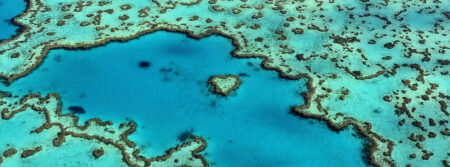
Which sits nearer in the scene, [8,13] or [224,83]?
[224,83]

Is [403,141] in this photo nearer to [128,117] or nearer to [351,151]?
[351,151]

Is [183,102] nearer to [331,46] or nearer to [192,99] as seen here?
[192,99]

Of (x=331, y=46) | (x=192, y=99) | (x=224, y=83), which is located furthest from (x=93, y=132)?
(x=331, y=46)

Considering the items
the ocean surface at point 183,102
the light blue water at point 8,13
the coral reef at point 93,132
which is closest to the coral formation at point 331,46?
the coral reef at point 93,132

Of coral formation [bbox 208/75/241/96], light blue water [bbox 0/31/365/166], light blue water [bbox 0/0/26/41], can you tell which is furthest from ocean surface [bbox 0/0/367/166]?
coral formation [bbox 208/75/241/96]

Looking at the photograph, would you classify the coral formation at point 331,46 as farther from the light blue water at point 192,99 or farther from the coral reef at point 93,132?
the light blue water at point 192,99

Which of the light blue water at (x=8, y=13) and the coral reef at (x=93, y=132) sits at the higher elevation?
the light blue water at (x=8, y=13)
